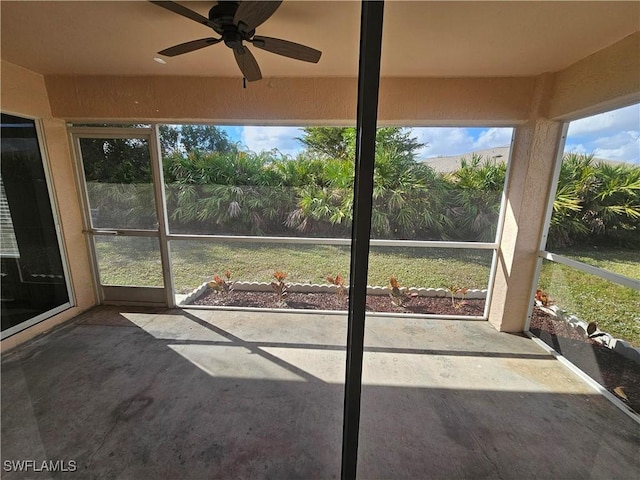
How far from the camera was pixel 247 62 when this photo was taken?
1714mm

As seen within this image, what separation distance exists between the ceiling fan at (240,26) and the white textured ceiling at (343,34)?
21 cm

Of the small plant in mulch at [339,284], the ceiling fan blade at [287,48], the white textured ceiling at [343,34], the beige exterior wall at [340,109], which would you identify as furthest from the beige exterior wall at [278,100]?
the small plant in mulch at [339,284]

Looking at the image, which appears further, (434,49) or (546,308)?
(546,308)

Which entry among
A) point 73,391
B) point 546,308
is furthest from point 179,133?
point 546,308

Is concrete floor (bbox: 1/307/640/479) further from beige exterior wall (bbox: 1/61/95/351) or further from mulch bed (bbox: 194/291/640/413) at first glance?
beige exterior wall (bbox: 1/61/95/351)

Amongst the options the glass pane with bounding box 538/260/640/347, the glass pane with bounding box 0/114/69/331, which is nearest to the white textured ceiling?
the glass pane with bounding box 0/114/69/331

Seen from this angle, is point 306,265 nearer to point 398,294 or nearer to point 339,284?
point 339,284

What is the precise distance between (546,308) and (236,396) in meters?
2.84

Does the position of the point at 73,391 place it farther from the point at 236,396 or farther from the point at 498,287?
the point at 498,287

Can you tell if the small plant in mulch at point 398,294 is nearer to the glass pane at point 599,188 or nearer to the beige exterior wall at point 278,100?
the glass pane at point 599,188

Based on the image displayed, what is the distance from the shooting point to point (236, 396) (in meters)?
1.89

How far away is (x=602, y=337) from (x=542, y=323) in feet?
1.68

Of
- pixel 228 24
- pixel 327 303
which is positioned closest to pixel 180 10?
pixel 228 24

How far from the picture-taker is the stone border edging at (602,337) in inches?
74.3
